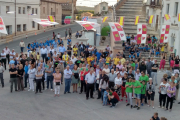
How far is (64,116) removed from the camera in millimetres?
9812

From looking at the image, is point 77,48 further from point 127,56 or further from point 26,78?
point 26,78

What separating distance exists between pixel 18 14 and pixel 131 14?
19.2 metres

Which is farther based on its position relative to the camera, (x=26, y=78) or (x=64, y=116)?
(x=26, y=78)

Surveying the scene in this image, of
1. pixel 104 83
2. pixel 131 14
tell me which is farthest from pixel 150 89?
pixel 131 14

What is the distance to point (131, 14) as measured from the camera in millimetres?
34281

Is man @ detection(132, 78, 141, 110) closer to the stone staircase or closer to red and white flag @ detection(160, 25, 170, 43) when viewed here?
red and white flag @ detection(160, 25, 170, 43)

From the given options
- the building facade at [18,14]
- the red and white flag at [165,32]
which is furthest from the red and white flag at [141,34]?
the building facade at [18,14]

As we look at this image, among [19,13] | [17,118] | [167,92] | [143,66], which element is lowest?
[17,118]

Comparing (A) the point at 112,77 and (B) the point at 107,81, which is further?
(A) the point at 112,77

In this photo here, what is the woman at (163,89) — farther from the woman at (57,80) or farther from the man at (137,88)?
the woman at (57,80)

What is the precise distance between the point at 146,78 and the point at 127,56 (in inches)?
400

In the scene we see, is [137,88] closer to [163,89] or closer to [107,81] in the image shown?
[163,89]

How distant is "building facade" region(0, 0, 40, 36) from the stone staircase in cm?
1573

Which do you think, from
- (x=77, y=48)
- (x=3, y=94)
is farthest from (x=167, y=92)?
(x=77, y=48)
